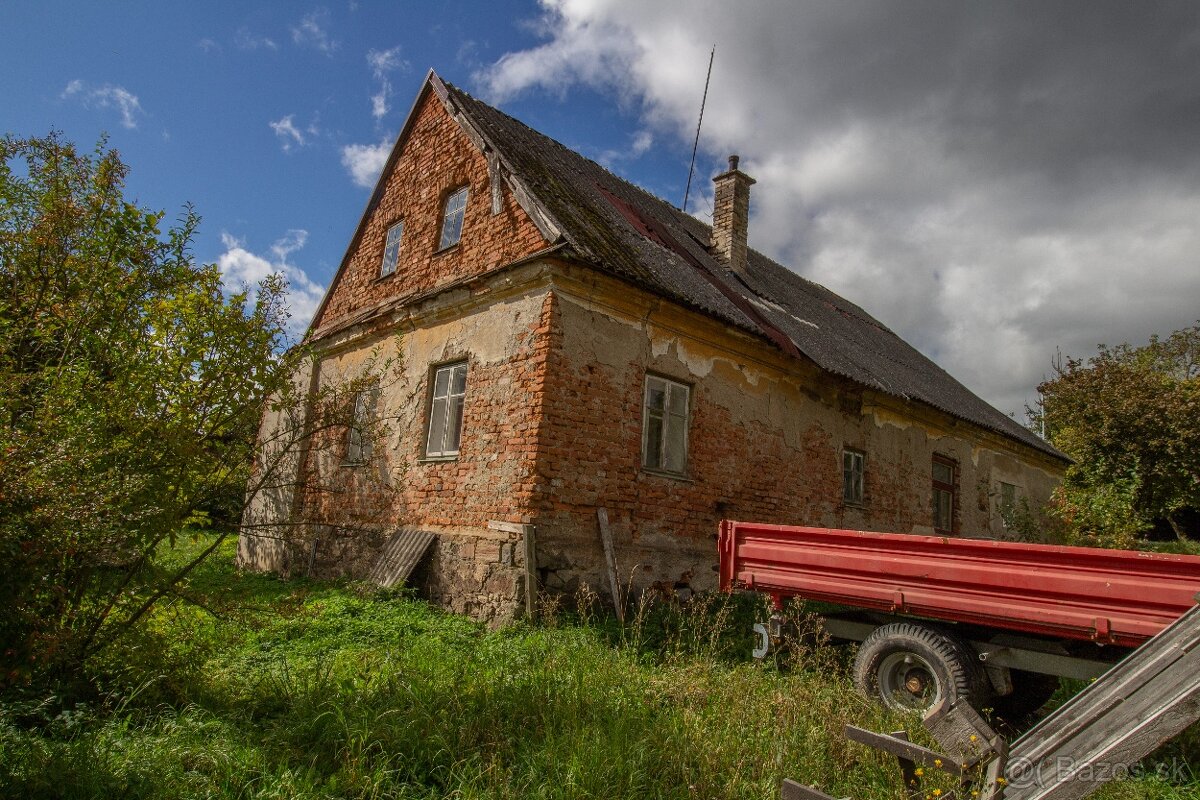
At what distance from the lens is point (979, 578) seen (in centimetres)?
462

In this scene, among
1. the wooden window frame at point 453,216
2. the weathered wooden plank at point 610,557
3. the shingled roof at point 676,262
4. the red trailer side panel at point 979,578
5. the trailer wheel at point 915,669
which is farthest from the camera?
the wooden window frame at point 453,216

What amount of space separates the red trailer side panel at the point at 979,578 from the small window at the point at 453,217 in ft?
19.5

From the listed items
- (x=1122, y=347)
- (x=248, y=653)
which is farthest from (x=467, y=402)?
(x=1122, y=347)

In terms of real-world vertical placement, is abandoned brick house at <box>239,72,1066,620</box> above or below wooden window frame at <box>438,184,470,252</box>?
below

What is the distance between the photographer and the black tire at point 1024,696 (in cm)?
493

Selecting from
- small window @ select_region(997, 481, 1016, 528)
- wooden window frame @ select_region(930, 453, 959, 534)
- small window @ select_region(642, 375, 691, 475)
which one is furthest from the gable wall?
small window @ select_region(997, 481, 1016, 528)

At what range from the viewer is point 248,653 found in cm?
574

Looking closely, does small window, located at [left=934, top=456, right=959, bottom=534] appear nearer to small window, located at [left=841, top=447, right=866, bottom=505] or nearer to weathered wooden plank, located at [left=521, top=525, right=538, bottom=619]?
small window, located at [left=841, top=447, right=866, bottom=505]

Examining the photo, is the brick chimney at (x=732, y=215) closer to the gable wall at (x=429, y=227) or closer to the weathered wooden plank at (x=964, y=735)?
the gable wall at (x=429, y=227)

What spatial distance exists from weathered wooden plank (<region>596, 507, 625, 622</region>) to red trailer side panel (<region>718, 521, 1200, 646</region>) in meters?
1.65

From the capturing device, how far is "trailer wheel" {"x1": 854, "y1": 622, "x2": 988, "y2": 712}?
4.55m

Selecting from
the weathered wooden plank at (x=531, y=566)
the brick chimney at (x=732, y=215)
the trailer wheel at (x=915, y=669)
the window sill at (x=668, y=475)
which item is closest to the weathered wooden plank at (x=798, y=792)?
the trailer wheel at (x=915, y=669)

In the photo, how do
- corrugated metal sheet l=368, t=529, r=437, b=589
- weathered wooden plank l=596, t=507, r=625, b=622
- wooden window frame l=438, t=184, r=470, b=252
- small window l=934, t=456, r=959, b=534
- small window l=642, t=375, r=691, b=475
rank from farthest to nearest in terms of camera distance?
small window l=934, t=456, r=959, b=534 < wooden window frame l=438, t=184, r=470, b=252 < small window l=642, t=375, r=691, b=475 < corrugated metal sheet l=368, t=529, r=437, b=589 < weathered wooden plank l=596, t=507, r=625, b=622

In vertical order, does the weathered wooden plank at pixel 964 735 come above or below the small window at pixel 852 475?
below
